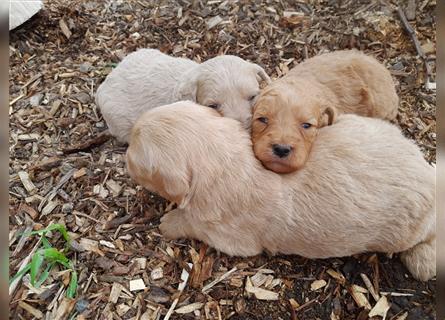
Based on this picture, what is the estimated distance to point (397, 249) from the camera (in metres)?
3.53

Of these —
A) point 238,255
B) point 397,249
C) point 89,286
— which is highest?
point 89,286

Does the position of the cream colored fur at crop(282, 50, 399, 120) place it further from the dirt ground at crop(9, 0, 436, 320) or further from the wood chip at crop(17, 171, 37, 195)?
the wood chip at crop(17, 171, 37, 195)

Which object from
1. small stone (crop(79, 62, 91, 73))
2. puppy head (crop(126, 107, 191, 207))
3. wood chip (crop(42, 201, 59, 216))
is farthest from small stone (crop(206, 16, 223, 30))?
wood chip (crop(42, 201, 59, 216))

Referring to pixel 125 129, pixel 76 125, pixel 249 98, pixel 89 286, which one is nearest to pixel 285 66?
pixel 249 98

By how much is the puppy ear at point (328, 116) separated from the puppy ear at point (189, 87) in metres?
1.14

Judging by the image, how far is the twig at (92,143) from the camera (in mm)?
4660

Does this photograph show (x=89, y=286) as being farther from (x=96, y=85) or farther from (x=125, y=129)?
(x=96, y=85)

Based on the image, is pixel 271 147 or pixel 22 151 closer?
pixel 271 147

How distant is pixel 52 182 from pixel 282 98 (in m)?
2.31

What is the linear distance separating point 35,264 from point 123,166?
1.25 metres

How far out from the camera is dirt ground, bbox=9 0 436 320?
11.8ft

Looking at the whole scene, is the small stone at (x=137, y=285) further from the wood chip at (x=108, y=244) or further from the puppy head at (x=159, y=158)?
the puppy head at (x=159, y=158)

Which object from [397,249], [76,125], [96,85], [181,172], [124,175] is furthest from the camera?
[96,85]

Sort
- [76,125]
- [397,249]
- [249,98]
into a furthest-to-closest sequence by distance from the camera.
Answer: [76,125] < [249,98] < [397,249]
